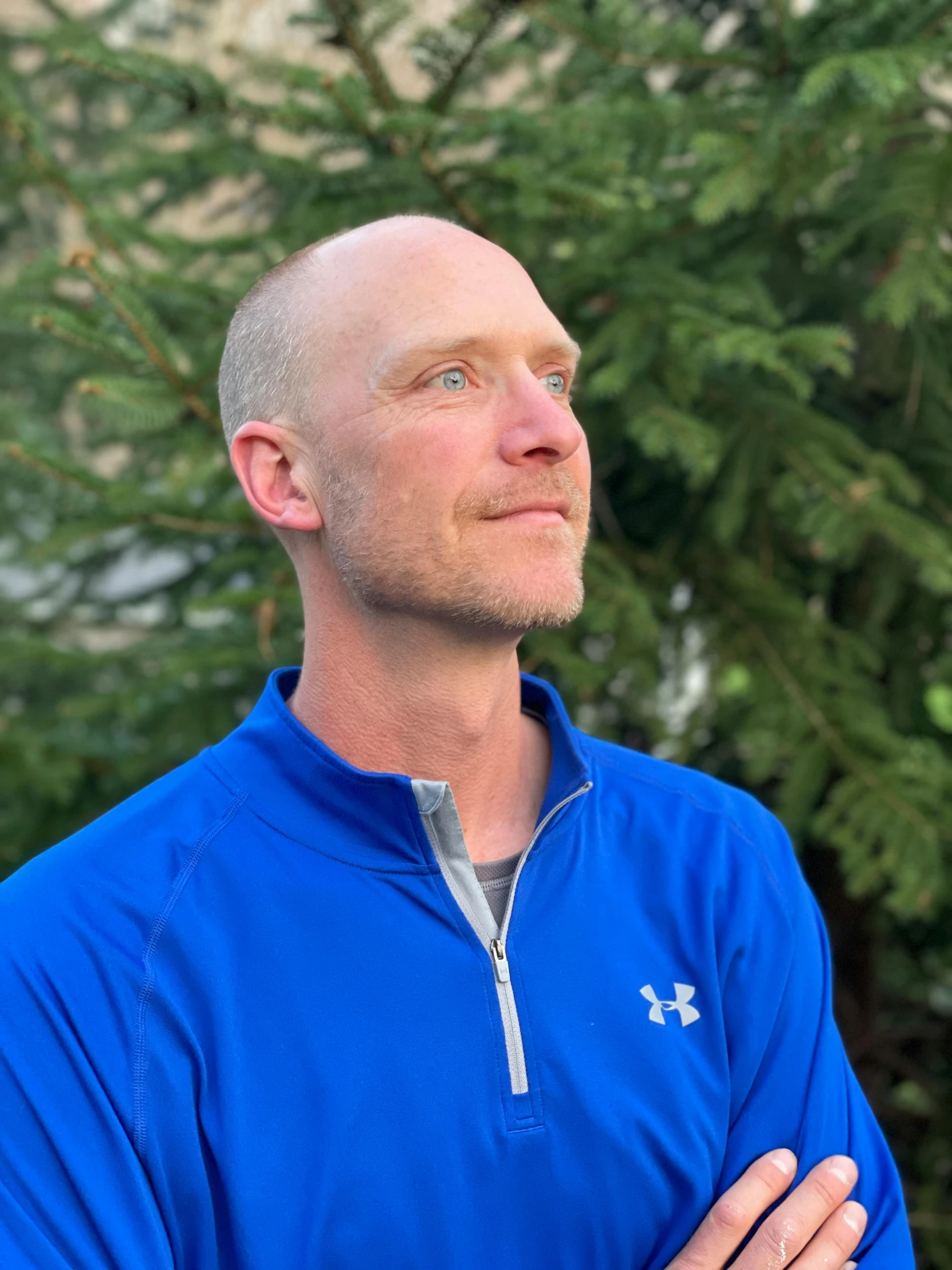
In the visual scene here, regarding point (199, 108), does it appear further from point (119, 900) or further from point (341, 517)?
point (119, 900)

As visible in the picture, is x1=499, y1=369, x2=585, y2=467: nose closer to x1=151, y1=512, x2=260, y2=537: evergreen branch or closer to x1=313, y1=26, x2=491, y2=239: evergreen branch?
x1=313, y1=26, x2=491, y2=239: evergreen branch

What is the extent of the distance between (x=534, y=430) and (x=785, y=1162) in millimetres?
1014

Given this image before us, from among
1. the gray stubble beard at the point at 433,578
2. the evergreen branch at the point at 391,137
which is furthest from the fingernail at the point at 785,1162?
the evergreen branch at the point at 391,137

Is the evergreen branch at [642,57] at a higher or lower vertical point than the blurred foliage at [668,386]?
higher

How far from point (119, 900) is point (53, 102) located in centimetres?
495

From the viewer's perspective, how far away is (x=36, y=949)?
1405 mm

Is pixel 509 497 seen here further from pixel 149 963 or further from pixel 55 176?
pixel 55 176

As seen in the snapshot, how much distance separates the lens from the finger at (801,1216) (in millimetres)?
1562

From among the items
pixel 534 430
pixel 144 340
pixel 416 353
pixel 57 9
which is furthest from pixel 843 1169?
pixel 57 9

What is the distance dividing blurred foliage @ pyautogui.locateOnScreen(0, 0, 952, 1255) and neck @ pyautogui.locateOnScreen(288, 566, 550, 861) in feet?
3.22

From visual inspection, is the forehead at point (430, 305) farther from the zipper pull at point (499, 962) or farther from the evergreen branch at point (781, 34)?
the evergreen branch at point (781, 34)

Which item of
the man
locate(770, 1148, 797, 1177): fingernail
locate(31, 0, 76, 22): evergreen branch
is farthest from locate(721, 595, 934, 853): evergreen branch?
locate(31, 0, 76, 22): evergreen branch

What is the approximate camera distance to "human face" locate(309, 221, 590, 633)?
1.57m

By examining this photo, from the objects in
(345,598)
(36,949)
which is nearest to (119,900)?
(36,949)
